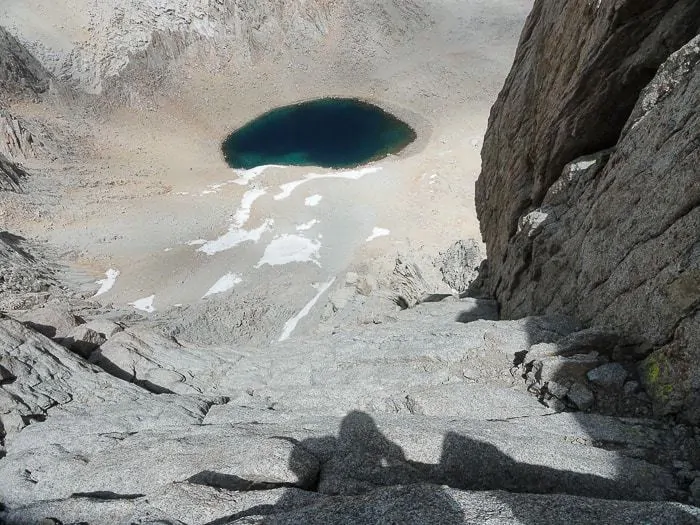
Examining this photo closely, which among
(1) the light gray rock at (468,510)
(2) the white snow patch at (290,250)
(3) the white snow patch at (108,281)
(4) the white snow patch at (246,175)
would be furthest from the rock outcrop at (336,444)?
(4) the white snow patch at (246,175)

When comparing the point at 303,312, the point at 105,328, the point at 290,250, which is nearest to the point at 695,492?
the point at 105,328

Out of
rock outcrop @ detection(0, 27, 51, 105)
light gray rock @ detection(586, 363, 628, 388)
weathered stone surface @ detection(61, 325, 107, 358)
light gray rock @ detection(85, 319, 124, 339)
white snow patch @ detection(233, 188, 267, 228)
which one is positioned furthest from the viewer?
rock outcrop @ detection(0, 27, 51, 105)

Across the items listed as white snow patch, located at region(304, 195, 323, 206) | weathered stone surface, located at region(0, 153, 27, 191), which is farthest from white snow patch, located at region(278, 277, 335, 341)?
weathered stone surface, located at region(0, 153, 27, 191)

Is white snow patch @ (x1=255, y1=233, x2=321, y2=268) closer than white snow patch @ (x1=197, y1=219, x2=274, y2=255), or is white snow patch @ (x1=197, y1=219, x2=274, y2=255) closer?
white snow patch @ (x1=255, y1=233, x2=321, y2=268)

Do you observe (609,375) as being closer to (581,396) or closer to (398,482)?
(581,396)

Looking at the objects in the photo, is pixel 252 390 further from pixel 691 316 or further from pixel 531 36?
pixel 531 36

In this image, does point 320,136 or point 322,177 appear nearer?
point 322,177

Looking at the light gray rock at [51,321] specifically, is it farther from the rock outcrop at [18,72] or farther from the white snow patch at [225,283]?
the rock outcrop at [18,72]

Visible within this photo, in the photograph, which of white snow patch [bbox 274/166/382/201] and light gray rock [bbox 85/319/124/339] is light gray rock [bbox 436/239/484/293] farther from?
light gray rock [bbox 85/319/124/339]
